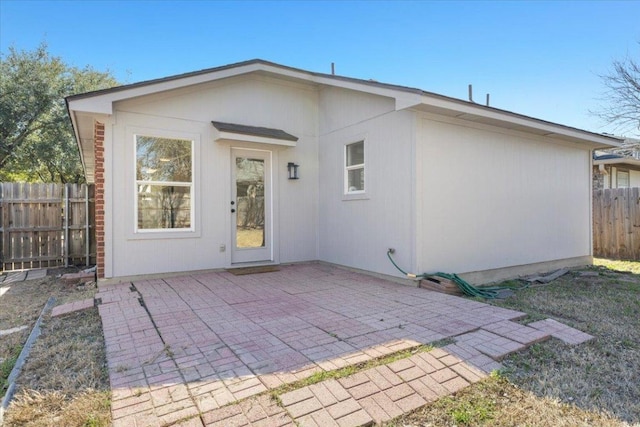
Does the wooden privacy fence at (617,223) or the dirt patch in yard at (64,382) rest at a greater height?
the wooden privacy fence at (617,223)

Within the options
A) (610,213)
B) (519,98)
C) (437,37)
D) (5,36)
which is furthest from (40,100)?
(610,213)

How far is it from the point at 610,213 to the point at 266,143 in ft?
32.0

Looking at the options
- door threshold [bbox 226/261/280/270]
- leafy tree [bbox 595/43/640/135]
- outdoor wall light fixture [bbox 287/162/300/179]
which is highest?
leafy tree [bbox 595/43/640/135]

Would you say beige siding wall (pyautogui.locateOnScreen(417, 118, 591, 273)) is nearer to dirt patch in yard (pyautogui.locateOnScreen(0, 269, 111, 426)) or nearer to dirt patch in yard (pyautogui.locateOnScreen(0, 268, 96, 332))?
dirt patch in yard (pyautogui.locateOnScreen(0, 269, 111, 426))

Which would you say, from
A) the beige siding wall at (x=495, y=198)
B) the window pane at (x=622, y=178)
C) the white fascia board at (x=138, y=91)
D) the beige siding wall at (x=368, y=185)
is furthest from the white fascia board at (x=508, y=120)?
the window pane at (x=622, y=178)

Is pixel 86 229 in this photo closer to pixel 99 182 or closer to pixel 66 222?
pixel 66 222

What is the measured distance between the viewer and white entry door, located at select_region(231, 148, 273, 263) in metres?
7.23

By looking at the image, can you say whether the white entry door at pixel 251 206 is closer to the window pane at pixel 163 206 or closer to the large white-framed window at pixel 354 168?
the window pane at pixel 163 206

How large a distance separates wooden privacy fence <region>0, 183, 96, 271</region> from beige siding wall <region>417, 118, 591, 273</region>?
7.67 meters

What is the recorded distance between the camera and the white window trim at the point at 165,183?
618cm

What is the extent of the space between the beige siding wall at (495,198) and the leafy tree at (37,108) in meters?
15.6

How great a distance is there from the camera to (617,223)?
10047 millimetres

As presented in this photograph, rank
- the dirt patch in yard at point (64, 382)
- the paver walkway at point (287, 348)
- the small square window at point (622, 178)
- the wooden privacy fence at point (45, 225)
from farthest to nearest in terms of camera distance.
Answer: the small square window at point (622, 178) → the wooden privacy fence at point (45, 225) → the paver walkway at point (287, 348) → the dirt patch in yard at point (64, 382)

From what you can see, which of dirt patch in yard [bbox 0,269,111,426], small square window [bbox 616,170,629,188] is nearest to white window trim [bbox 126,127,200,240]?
dirt patch in yard [bbox 0,269,111,426]
